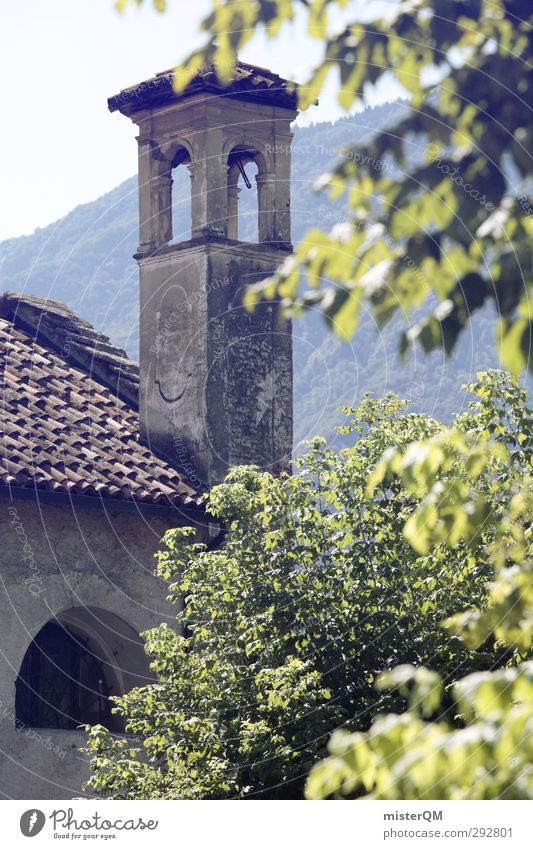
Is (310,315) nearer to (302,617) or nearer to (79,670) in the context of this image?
(79,670)

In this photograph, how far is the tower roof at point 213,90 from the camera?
14.7 metres

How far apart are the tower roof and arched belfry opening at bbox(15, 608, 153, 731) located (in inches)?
209

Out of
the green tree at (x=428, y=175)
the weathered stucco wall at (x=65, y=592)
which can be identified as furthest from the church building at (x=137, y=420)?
the green tree at (x=428, y=175)

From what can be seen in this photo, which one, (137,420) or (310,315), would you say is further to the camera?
(310,315)

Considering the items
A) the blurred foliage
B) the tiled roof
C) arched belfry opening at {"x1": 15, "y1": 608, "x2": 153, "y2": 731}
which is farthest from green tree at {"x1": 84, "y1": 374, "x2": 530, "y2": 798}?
the blurred foliage

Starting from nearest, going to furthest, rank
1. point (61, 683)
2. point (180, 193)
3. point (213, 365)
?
point (61, 683) < point (213, 365) < point (180, 193)

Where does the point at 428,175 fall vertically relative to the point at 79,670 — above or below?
above

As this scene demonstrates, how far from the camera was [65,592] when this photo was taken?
12.5 meters

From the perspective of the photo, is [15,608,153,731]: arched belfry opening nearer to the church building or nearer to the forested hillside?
the church building

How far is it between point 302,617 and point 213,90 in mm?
6704

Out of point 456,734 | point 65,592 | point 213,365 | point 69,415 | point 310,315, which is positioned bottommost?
point 456,734

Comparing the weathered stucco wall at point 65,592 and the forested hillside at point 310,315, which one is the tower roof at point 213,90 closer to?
the forested hillside at point 310,315

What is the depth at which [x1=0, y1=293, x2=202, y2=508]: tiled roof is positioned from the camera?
40.8 feet

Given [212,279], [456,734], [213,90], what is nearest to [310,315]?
[213,90]
